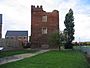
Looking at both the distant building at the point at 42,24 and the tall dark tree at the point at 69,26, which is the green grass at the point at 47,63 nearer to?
the distant building at the point at 42,24

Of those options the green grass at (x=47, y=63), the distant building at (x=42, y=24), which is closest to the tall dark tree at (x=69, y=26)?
the distant building at (x=42, y=24)

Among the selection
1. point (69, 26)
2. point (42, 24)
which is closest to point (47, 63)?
point (42, 24)

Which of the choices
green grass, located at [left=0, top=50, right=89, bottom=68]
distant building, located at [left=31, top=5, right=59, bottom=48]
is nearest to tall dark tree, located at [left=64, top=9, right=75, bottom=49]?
distant building, located at [left=31, top=5, right=59, bottom=48]

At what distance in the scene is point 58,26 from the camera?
102 m

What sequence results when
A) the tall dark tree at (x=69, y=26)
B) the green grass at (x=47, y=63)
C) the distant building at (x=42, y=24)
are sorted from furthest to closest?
the tall dark tree at (x=69, y=26) → the distant building at (x=42, y=24) → the green grass at (x=47, y=63)

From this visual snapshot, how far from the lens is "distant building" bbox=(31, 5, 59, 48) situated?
101125mm

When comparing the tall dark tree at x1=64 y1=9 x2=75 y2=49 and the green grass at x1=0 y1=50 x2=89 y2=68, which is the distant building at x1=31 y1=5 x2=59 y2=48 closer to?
the tall dark tree at x1=64 y1=9 x2=75 y2=49

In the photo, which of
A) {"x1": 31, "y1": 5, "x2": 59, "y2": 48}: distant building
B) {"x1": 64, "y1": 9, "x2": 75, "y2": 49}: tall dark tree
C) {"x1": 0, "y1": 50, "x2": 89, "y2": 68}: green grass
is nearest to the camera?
{"x1": 0, "y1": 50, "x2": 89, "y2": 68}: green grass

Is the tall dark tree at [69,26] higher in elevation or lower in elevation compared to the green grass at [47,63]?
higher

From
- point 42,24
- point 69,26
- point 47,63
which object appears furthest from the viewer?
point 69,26

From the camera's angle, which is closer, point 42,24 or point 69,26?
point 42,24

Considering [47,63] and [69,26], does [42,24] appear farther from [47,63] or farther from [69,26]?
[47,63]

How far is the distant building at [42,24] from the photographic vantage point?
332 feet

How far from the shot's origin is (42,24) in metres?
103
